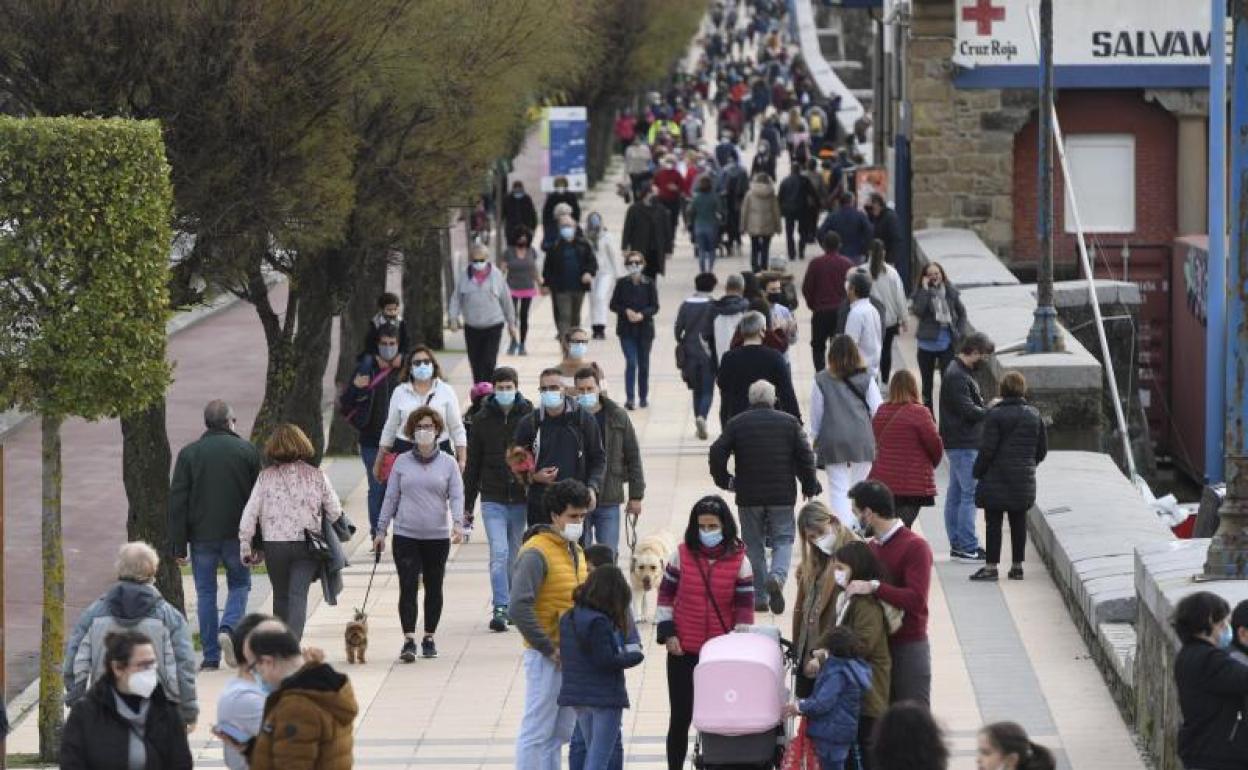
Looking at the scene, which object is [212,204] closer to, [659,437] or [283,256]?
[283,256]

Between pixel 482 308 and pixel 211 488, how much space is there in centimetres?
1049

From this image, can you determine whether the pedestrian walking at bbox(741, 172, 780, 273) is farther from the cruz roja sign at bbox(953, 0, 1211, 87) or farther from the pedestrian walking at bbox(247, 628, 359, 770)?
the pedestrian walking at bbox(247, 628, 359, 770)

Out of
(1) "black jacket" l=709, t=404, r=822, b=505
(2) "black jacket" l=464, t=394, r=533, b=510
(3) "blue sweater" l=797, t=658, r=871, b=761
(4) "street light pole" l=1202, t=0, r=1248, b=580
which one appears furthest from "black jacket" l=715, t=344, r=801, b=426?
(3) "blue sweater" l=797, t=658, r=871, b=761

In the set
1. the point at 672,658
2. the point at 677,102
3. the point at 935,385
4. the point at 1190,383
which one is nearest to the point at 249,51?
the point at 672,658

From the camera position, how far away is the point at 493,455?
16750 mm

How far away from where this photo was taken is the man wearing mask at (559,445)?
53.4ft

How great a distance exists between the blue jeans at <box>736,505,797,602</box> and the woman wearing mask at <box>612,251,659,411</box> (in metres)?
8.79

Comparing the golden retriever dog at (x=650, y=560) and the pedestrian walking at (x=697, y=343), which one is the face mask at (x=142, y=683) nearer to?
the golden retriever dog at (x=650, y=560)

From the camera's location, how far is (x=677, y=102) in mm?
76750

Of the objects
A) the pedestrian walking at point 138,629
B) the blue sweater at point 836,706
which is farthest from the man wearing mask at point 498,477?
the blue sweater at point 836,706

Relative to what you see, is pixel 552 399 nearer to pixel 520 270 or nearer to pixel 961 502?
pixel 961 502

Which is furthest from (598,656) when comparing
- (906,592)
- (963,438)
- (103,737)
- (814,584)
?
(963,438)

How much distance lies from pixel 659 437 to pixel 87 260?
411 inches

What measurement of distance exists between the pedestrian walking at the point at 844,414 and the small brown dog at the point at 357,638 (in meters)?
3.31
